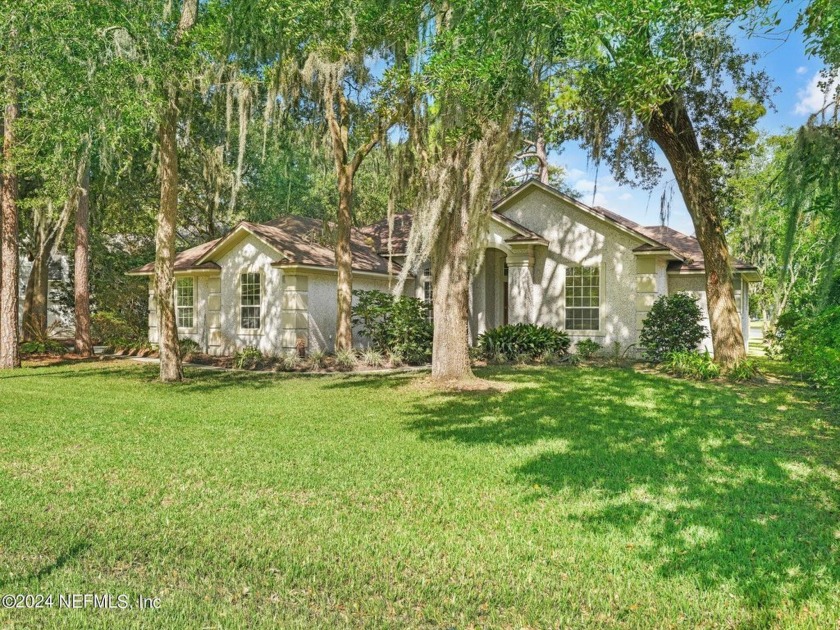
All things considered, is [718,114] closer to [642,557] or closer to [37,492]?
[642,557]

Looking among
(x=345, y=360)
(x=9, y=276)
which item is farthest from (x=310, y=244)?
(x=9, y=276)

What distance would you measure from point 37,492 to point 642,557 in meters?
4.80

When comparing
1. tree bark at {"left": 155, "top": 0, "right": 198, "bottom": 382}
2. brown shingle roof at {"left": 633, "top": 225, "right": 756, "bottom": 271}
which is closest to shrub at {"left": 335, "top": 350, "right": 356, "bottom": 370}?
tree bark at {"left": 155, "top": 0, "right": 198, "bottom": 382}

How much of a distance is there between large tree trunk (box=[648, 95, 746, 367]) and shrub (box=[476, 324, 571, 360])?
4133mm

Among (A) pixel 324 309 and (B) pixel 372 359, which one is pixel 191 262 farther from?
(B) pixel 372 359

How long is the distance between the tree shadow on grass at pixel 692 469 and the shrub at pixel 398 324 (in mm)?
5473

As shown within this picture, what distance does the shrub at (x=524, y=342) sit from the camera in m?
→ 15.5

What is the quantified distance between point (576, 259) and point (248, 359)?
9.73m

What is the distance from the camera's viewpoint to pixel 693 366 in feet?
41.5

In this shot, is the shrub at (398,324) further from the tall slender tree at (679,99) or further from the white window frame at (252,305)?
the tall slender tree at (679,99)

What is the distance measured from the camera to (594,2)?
5.25m

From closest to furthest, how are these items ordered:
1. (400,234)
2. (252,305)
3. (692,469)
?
(692,469)
(252,305)
(400,234)

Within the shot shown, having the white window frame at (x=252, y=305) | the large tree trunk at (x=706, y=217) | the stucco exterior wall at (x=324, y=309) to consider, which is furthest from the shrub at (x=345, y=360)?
the large tree trunk at (x=706, y=217)

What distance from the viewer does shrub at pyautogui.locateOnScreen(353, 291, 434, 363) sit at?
15.7 meters
